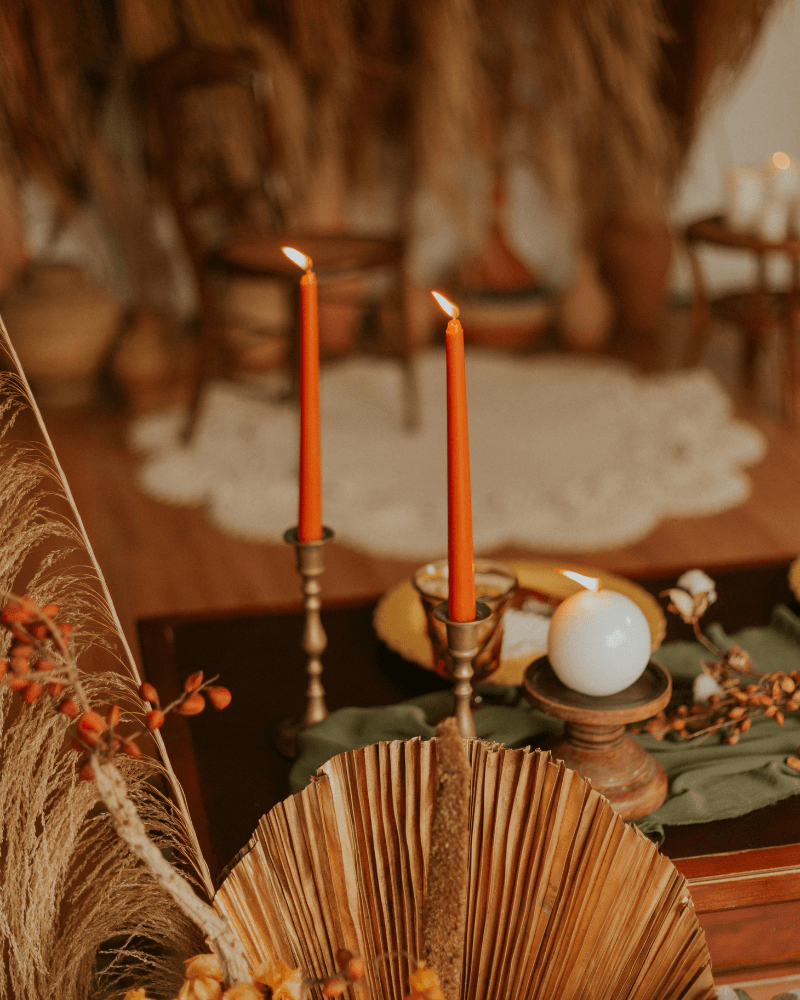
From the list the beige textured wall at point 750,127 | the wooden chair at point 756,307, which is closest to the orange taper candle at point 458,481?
the wooden chair at point 756,307

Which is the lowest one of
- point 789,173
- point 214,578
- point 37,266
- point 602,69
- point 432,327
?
point 214,578

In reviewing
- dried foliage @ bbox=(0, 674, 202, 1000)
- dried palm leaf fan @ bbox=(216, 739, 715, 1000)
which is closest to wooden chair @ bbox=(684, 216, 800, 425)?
dried palm leaf fan @ bbox=(216, 739, 715, 1000)

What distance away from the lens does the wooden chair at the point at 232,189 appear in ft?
8.76

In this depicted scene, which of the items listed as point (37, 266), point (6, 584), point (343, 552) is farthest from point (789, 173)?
point (6, 584)

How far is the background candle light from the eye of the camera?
73 centimetres

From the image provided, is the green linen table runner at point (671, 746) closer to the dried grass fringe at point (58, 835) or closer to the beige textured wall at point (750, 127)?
the dried grass fringe at point (58, 835)

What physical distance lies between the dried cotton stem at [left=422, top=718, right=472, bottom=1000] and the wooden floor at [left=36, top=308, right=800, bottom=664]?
1.45 metres

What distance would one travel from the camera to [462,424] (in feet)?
2.02

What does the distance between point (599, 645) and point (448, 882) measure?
232mm

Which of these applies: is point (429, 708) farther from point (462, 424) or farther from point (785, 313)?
point (785, 313)

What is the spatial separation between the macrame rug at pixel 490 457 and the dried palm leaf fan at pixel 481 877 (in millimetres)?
1684

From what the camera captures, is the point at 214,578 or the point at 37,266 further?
the point at 37,266

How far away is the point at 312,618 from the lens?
→ 0.87 m

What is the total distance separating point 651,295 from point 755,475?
1.19 meters
